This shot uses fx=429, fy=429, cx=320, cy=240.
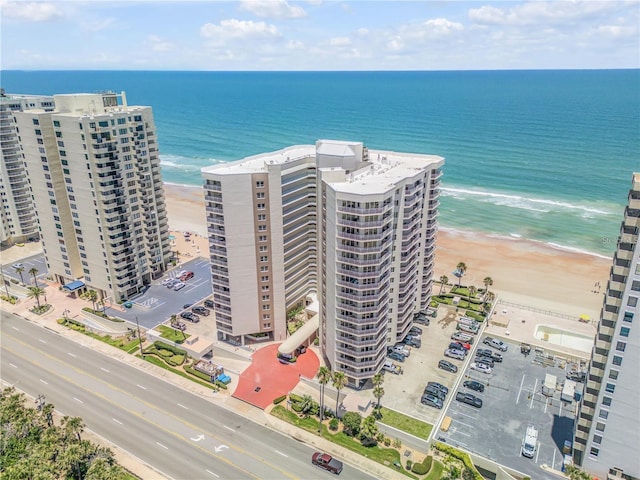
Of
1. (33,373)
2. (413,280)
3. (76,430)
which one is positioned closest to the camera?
(76,430)

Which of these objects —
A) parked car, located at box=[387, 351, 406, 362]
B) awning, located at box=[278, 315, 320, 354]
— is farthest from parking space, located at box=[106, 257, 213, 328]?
parked car, located at box=[387, 351, 406, 362]

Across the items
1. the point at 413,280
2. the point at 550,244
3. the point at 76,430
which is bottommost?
the point at 550,244

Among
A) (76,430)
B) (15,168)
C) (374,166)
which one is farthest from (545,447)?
(15,168)

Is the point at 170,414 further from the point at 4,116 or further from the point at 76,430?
the point at 4,116

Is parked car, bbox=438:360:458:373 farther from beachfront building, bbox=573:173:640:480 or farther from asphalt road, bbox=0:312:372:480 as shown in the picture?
asphalt road, bbox=0:312:372:480

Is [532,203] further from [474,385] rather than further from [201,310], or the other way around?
[201,310]

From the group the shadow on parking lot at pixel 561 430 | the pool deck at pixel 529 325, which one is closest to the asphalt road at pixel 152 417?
the shadow on parking lot at pixel 561 430

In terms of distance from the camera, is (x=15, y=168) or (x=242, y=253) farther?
(x=15, y=168)
